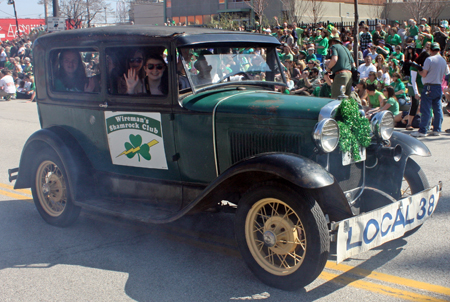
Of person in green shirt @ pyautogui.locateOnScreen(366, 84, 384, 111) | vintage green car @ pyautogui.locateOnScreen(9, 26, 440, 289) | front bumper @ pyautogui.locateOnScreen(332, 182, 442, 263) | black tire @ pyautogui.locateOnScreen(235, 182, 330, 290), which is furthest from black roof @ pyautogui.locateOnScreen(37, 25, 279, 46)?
person in green shirt @ pyautogui.locateOnScreen(366, 84, 384, 111)

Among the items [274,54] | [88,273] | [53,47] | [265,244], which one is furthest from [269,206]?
[53,47]

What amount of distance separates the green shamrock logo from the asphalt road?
2.52 feet

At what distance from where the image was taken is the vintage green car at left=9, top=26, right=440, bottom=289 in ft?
10.5

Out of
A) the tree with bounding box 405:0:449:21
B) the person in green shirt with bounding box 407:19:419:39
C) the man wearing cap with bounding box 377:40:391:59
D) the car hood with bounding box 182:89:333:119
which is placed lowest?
the car hood with bounding box 182:89:333:119

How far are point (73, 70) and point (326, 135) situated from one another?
2.80 metres

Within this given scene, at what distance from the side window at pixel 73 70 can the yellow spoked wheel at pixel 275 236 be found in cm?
220

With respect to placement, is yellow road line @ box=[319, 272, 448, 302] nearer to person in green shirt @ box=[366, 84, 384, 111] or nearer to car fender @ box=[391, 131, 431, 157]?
car fender @ box=[391, 131, 431, 157]

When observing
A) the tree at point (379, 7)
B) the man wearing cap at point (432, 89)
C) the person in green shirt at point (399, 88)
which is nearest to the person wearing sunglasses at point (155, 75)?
the man wearing cap at point (432, 89)

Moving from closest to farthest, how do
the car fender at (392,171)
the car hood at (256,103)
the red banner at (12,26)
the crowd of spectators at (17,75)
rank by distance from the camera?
1. the car hood at (256,103)
2. the car fender at (392,171)
3. the crowd of spectators at (17,75)
4. the red banner at (12,26)

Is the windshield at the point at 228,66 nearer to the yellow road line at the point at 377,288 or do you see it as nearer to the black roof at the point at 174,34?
the black roof at the point at 174,34

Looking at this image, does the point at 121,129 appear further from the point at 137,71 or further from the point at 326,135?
the point at 326,135

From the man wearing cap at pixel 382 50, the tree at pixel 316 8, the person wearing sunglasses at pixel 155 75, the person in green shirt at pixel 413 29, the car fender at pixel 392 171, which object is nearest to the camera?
the car fender at pixel 392 171

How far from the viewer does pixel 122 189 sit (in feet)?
14.8

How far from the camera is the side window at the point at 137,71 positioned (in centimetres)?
405
